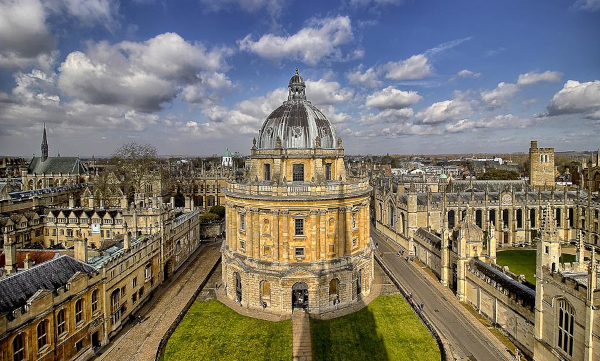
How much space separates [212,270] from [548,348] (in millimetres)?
33523

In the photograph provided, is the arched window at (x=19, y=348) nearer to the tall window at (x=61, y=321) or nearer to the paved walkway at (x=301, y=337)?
the tall window at (x=61, y=321)

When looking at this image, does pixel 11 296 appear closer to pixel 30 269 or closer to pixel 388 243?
pixel 30 269

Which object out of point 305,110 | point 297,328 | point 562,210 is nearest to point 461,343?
point 297,328

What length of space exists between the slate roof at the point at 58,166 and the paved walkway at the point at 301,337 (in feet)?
252

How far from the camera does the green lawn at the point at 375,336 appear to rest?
26.3m

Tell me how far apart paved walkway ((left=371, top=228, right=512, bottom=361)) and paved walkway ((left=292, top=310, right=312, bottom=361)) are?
10.5 meters

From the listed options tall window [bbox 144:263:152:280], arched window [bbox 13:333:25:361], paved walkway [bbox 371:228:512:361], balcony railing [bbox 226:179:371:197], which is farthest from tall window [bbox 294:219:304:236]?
arched window [bbox 13:333:25:361]

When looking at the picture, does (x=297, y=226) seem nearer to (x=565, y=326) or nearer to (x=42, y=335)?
(x=42, y=335)

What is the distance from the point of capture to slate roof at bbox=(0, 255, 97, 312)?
20625 mm

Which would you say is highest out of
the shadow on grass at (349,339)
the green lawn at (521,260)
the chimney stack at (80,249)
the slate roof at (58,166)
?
the slate roof at (58,166)

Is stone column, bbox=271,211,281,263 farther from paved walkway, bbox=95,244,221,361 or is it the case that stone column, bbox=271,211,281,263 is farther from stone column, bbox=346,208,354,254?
paved walkway, bbox=95,244,221,361

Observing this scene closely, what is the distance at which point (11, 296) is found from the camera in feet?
68.2

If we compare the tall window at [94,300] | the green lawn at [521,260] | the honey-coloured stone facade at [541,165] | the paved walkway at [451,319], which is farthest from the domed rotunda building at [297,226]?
the honey-coloured stone facade at [541,165]

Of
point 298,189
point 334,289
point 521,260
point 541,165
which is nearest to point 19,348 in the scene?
point 298,189
